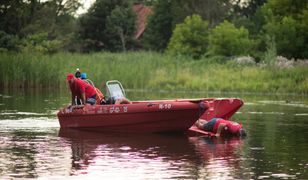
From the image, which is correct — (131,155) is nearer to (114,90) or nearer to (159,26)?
(114,90)

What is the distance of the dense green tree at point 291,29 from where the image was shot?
2542 inches

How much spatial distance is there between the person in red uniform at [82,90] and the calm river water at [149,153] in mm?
1080

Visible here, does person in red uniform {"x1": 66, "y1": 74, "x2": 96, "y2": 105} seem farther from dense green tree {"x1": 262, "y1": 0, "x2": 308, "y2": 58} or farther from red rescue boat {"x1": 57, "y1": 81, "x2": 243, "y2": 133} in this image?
dense green tree {"x1": 262, "y1": 0, "x2": 308, "y2": 58}

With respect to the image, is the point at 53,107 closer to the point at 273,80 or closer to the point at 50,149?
the point at 50,149

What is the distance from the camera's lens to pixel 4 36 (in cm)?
6538

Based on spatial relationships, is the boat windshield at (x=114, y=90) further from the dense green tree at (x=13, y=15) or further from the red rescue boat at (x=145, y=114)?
the dense green tree at (x=13, y=15)


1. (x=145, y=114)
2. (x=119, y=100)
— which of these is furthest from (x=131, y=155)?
(x=119, y=100)

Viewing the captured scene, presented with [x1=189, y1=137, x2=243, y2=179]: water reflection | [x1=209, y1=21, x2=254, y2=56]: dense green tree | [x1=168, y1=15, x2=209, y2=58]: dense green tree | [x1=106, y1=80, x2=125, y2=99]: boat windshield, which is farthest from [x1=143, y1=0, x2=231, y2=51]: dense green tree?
[x1=189, y1=137, x2=243, y2=179]: water reflection

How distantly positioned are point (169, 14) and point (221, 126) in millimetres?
63590

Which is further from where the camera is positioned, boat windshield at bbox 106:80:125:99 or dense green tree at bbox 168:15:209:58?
dense green tree at bbox 168:15:209:58

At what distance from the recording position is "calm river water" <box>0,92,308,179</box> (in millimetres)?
18156

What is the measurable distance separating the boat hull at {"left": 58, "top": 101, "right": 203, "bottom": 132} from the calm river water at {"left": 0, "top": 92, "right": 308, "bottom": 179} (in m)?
0.36

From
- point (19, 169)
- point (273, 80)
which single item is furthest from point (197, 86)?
point (19, 169)

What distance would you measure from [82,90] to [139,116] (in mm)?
2310
